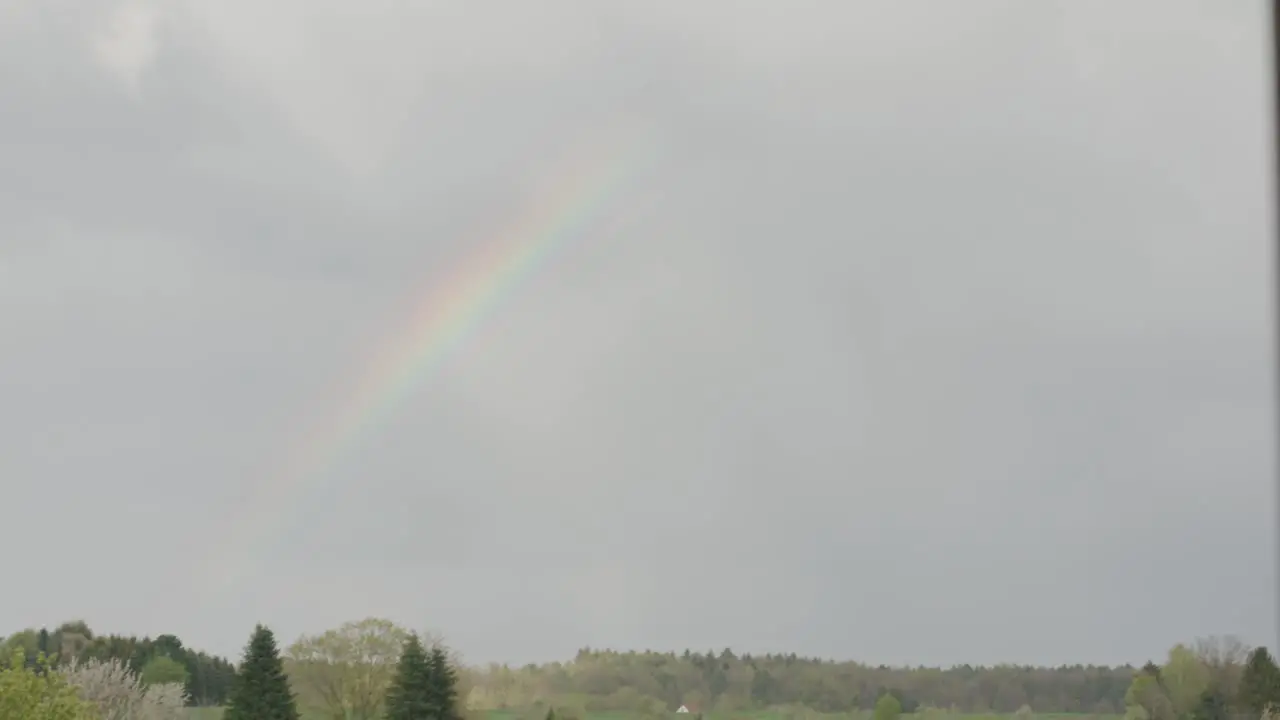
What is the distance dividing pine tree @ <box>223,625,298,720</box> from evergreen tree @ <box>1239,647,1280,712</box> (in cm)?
5204

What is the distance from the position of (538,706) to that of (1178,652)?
121 ft

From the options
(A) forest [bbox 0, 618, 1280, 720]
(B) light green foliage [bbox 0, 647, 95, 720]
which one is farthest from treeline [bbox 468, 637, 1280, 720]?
(B) light green foliage [bbox 0, 647, 95, 720]

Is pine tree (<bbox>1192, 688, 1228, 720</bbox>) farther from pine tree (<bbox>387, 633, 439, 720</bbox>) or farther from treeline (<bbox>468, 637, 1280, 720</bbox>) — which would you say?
pine tree (<bbox>387, 633, 439, 720</bbox>)

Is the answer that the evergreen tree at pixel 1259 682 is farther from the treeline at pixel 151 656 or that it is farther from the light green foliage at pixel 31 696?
the light green foliage at pixel 31 696

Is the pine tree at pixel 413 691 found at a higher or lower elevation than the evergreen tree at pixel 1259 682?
lower

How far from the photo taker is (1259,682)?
86.5m

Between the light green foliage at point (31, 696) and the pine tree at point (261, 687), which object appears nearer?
the light green foliage at point (31, 696)

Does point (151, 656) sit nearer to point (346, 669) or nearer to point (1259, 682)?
point (346, 669)

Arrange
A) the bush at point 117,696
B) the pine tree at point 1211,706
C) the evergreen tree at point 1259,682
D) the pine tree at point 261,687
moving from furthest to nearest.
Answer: the pine tree at point 1211,706, the evergreen tree at point 1259,682, the bush at point 117,696, the pine tree at point 261,687

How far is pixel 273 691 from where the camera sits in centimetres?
6612

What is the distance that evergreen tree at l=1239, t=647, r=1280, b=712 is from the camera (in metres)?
85.9

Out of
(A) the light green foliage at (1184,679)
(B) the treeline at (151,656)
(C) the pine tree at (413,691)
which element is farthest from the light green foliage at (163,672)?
(A) the light green foliage at (1184,679)

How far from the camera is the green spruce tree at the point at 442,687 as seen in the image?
69.6 metres

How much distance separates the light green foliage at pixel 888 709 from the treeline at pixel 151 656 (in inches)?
1575
